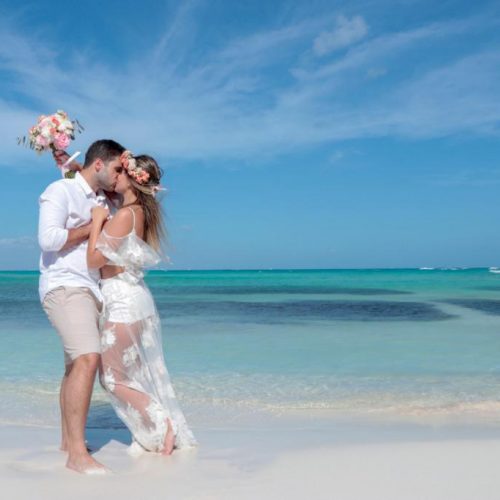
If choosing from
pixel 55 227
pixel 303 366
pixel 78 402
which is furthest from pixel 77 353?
pixel 303 366

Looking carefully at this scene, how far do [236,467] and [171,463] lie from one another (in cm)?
40

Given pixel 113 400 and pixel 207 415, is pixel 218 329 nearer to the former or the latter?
pixel 207 415

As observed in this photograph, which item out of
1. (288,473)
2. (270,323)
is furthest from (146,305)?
(270,323)

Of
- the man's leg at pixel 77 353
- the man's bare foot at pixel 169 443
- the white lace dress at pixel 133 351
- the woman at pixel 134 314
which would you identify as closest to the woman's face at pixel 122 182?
the woman at pixel 134 314

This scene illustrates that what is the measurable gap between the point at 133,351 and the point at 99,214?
929mm

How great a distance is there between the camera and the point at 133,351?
3.98 metres

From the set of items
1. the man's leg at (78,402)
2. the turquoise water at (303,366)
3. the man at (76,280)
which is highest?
the man at (76,280)

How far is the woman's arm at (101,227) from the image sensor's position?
3.65 m

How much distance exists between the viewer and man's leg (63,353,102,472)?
3.47 metres

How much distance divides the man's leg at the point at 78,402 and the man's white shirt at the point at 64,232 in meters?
0.45

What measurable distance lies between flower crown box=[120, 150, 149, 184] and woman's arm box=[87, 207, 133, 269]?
0.73 ft

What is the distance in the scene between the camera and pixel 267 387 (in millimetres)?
6723

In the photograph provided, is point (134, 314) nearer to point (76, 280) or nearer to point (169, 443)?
point (76, 280)

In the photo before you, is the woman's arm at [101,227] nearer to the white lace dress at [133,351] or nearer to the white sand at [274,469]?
the white lace dress at [133,351]
